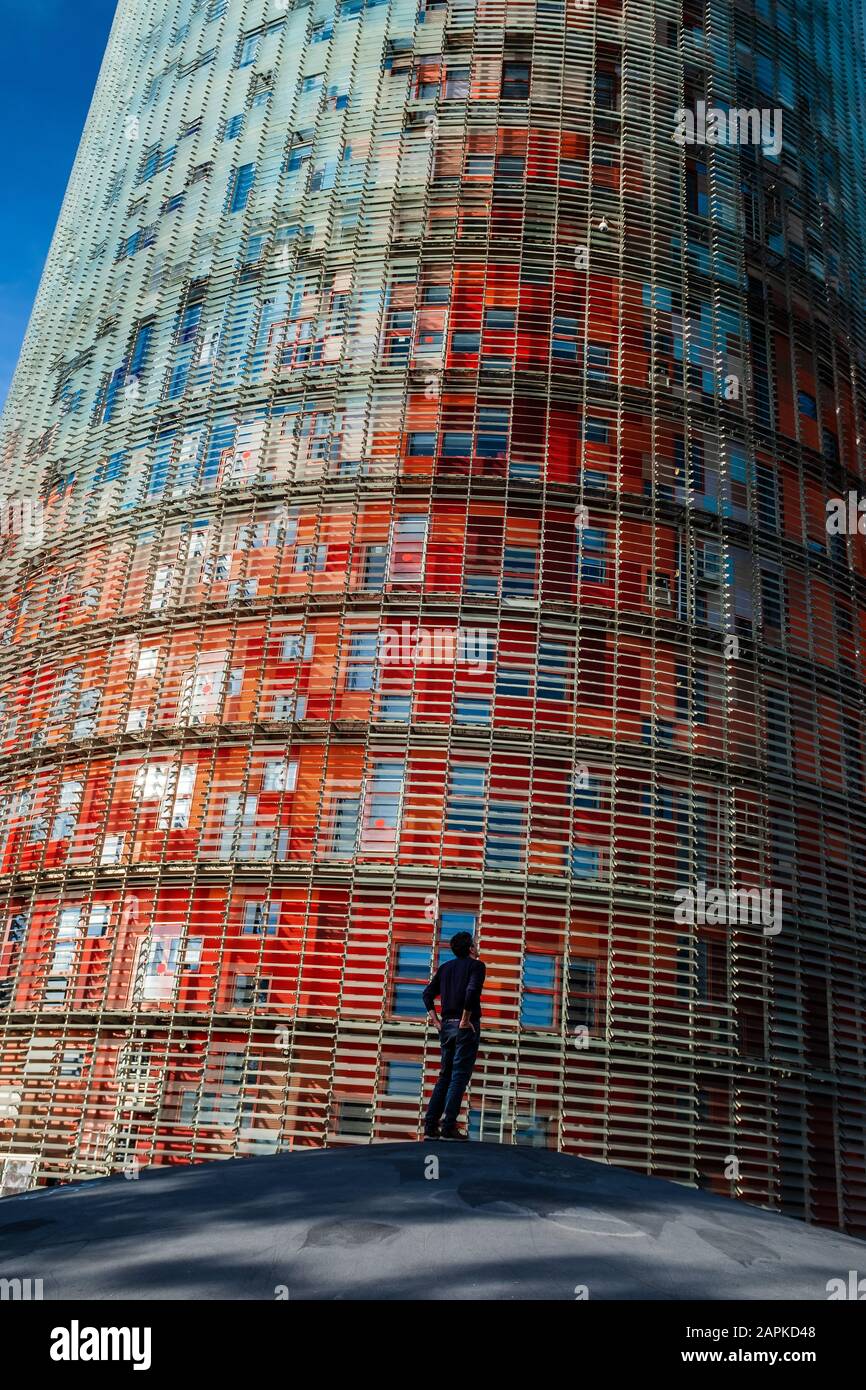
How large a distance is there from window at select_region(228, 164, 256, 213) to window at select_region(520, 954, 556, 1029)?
15673mm

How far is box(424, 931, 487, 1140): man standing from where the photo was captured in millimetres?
9180

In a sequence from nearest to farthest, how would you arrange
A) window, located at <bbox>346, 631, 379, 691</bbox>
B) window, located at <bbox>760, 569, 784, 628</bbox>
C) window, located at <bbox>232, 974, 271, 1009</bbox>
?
window, located at <bbox>232, 974, 271, 1009</bbox> < window, located at <bbox>346, 631, 379, 691</bbox> < window, located at <bbox>760, 569, 784, 628</bbox>

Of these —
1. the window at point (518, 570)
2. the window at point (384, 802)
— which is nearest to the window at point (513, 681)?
the window at point (518, 570)

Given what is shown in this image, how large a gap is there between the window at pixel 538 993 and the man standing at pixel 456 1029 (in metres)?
5.91

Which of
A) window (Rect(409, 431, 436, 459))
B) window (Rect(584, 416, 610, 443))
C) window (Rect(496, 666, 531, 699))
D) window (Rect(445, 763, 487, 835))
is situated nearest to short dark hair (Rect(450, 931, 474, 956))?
window (Rect(445, 763, 487, 835))

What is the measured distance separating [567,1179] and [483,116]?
62.8 ft

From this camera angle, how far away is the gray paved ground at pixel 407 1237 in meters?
5.79

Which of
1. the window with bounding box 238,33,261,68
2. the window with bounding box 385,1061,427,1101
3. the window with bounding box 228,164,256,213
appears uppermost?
the window with bounding box 238,33,261,68

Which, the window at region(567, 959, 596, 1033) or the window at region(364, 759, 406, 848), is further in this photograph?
the window at region(364, 759, 406, 848)

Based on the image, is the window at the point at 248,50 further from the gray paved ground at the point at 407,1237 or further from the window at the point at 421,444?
the gray paved ground at the point at 407,1237

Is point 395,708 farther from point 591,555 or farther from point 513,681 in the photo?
point 591,555

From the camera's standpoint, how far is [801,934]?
16.7 m

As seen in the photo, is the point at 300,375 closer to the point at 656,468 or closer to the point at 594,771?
the point at 656,468

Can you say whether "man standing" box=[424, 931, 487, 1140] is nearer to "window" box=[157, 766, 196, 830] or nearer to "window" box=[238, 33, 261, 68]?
"window" box=[157, 766, 196, 830]
